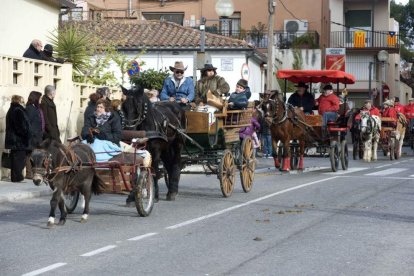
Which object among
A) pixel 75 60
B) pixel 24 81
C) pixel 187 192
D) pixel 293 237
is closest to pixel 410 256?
pixel 293 237

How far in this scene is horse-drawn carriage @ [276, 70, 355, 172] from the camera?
2498cm

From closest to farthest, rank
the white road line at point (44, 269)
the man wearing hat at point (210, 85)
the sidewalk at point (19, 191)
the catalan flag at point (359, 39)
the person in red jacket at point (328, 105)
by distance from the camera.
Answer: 1. the white road line at point (44, 269)
2. the sidewalk at point (19, 191)
3. the man wearing hat at point (210, 85)
4. the person in red jacket at point (328, 105)
5. the catalan flag at point (359, 39)

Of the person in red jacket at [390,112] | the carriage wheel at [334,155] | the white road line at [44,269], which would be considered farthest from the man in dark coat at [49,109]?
the person in red jacket at [390,112]

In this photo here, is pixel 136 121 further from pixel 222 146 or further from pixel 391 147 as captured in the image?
pixel 391 147

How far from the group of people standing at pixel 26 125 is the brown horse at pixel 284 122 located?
5.44 metres

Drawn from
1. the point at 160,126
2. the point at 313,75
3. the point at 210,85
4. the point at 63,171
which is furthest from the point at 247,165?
the point at 313,75

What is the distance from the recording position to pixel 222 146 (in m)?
18.0

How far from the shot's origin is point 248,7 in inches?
2233

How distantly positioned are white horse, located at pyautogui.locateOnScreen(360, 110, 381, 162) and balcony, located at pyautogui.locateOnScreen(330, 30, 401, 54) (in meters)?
28.1

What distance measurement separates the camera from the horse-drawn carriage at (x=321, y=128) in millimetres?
24984

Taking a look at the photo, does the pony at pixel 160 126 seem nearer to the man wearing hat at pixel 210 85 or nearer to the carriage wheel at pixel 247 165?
the man wearing hat at pixel 210 85

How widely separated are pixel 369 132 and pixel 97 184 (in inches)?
769

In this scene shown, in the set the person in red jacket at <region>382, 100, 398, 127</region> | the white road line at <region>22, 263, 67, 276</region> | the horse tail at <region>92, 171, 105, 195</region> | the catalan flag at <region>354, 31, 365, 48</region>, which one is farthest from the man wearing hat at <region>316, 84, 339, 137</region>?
the catalan flag at <region>354, 31, 365, 48</region>

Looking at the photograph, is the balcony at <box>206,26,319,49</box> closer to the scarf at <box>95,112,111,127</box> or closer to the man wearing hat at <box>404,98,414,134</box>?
the man wearing hat at <box>404,98,414,134</box>
